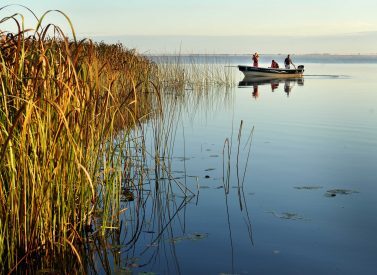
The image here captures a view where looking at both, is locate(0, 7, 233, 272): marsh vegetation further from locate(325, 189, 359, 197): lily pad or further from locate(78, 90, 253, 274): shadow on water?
locate(325, 189, 359, 197): lily pad

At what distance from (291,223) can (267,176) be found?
2238 mm

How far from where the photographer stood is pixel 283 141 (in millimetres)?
11320

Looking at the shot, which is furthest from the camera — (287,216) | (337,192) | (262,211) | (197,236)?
(337,192)

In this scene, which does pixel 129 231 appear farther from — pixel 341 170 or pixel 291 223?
pixel 341 170

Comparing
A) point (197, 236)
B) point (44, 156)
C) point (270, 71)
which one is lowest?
point (197, 236)

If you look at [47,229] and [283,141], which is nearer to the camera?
[47,229]

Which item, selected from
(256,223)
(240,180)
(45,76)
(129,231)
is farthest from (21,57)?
(240,180)

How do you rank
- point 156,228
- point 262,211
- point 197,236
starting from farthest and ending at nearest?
1. point 262,211
2. point 156,228
3. point 197,236

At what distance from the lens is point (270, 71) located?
115 ft

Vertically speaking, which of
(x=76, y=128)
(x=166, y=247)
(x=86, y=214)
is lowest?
(x=166, y=247)

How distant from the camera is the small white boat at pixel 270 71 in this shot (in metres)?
34.5

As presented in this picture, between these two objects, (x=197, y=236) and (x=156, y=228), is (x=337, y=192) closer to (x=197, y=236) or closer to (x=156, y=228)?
(x=197, y=236)

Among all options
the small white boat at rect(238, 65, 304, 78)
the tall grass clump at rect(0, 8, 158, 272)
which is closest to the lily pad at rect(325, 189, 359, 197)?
the tall grass clump at rect(0, 8, 158, 272)

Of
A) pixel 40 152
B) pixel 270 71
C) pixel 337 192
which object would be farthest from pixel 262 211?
pixel 270 71
